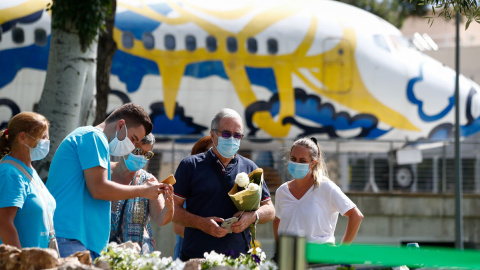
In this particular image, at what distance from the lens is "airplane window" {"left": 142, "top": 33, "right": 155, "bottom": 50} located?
59.1 ft

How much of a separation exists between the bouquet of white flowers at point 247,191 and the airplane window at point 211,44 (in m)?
12.6

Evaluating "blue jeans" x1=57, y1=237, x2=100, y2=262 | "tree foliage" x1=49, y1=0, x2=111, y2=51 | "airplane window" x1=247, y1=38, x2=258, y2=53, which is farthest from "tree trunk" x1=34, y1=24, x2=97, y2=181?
"airplane window" x1=247, y1=38, x2=258, y2=53

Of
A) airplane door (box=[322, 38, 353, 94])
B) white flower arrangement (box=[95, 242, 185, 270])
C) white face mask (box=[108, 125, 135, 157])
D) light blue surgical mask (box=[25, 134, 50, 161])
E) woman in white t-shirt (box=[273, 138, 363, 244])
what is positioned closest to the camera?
white flower arrangement (box=[95, 242, 185, 270])


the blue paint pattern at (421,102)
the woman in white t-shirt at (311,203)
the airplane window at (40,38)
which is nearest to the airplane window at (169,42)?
the airplane window at (40,38)

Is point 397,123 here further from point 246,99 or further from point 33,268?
point 33,268

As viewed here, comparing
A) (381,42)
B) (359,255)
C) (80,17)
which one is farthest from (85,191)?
(381,42)

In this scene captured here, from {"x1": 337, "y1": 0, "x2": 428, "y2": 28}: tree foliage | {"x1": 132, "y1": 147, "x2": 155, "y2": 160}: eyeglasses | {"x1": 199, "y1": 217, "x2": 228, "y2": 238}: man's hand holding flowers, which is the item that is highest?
{"x1": 337, "y1": 0, "x2": 428, "y2": 28}: tree foliage

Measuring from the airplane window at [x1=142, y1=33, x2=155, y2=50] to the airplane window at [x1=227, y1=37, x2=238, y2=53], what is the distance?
5.41 ft

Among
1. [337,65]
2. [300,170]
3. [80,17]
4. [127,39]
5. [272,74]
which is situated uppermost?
[127,39]

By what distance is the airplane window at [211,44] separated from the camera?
59.8 feet

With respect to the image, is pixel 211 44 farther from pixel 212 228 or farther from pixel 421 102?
pixel 212 228

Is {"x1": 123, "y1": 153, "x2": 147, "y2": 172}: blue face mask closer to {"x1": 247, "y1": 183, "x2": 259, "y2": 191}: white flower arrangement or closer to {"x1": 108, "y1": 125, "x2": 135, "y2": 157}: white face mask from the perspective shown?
{"x1": 108, "y1": 125, "x2": 135, "y2": 157}: white face mask

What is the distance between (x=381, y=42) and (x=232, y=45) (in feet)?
11.2

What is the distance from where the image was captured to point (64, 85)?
970cm
